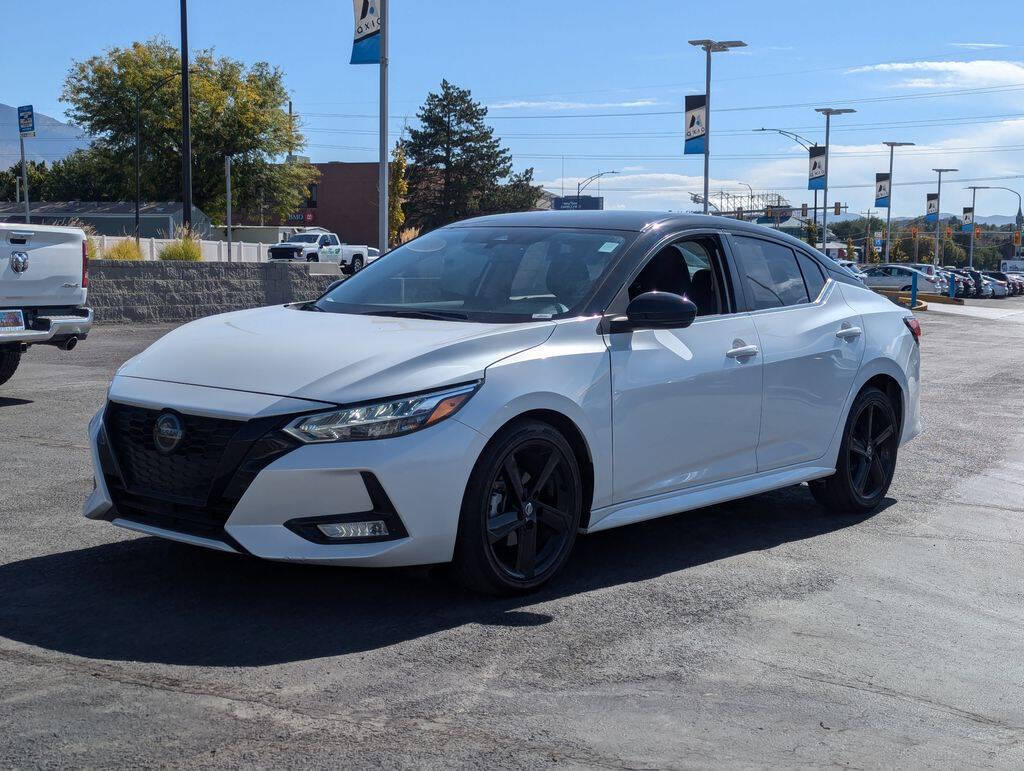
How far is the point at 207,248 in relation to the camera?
37.4 metres

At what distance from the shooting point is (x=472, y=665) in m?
4.31

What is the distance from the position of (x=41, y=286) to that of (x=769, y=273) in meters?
6.74

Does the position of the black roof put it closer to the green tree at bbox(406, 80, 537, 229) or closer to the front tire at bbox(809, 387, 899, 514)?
the front tire at bbox(809, 387, 899, 514)

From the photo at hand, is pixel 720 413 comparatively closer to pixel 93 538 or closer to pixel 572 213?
pixel 572 213

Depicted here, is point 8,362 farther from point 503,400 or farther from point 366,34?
point 366,34

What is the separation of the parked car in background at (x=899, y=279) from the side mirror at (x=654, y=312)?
50.6 m

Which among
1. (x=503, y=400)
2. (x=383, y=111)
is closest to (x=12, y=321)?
(x=503, y=400)

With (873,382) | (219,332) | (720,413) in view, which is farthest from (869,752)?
(873,382)

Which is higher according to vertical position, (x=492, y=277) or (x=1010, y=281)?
(x=492, y=277)

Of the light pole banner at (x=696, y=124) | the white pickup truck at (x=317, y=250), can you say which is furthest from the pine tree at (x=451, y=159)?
the light pole banner at (x=696, y=124)

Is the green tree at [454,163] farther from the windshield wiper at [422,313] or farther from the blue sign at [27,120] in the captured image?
the windshield wiper at [422,313]

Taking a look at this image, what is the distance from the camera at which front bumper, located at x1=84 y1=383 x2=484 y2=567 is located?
454cm

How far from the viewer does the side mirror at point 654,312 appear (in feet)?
18.0

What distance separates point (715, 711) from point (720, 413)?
223 centimetres
